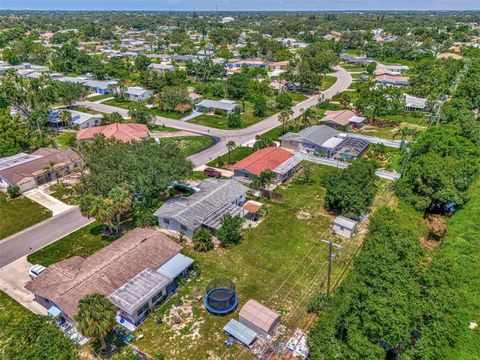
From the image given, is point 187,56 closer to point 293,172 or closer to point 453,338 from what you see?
point 293,172

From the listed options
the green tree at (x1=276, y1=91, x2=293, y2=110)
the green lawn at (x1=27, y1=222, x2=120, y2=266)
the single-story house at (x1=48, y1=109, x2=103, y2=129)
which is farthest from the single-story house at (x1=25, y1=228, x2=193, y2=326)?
the green tree at (x1=276, y1=91, x2=293, y2=110)

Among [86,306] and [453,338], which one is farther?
[453,338]

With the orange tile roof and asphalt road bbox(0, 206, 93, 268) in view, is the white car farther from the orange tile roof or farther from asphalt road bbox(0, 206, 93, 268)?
the orange tile roof

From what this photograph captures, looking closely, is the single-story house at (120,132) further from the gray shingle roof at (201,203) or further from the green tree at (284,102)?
the green tree at (284,102)

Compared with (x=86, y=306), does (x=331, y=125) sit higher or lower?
lower

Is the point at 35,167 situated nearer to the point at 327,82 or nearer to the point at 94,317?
the point at 94,317

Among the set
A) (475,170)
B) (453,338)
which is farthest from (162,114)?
(453,338)
